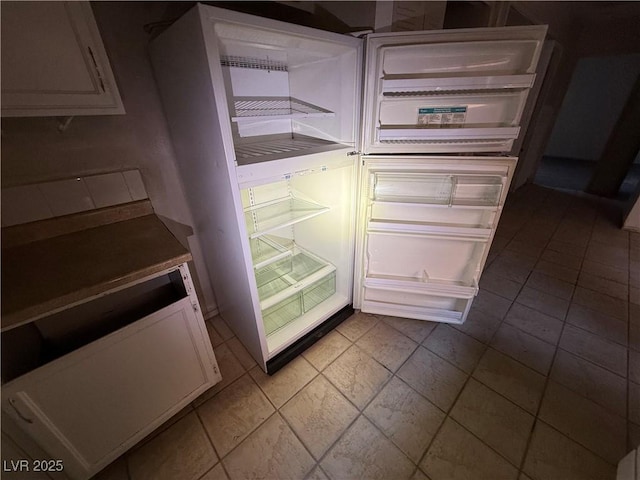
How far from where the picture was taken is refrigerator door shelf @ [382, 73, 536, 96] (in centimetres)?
117

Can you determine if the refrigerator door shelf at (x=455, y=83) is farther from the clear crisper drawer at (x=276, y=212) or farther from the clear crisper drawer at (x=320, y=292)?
the clear crisper drawer at (x=320, y=292)

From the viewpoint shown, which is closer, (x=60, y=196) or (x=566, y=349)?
(x=60, y=196)

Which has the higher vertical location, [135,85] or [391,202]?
[135,85]

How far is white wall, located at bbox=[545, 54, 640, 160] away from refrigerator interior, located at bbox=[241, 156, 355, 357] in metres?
6.05

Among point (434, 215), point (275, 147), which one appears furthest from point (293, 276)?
point (434, 215)

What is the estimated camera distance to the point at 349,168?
4.85ft

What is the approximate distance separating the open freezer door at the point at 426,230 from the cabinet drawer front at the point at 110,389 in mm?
1109

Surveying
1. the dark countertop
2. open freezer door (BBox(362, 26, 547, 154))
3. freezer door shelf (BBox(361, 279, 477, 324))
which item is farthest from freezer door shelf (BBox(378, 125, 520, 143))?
the dark countertop

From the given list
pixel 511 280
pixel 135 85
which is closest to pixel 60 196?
pixel 135 85

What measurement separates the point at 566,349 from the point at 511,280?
745 mm

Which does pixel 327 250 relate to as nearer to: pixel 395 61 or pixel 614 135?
pixel 395 61

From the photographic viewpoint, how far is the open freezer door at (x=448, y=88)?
116 cm

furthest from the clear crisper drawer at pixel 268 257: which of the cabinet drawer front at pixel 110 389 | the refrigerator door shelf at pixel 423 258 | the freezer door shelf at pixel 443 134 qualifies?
the freezer door shelf at pixel 443 134

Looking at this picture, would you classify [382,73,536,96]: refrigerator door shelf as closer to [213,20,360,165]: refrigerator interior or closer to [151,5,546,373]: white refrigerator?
[151,5,546,373]: white refrigerator
